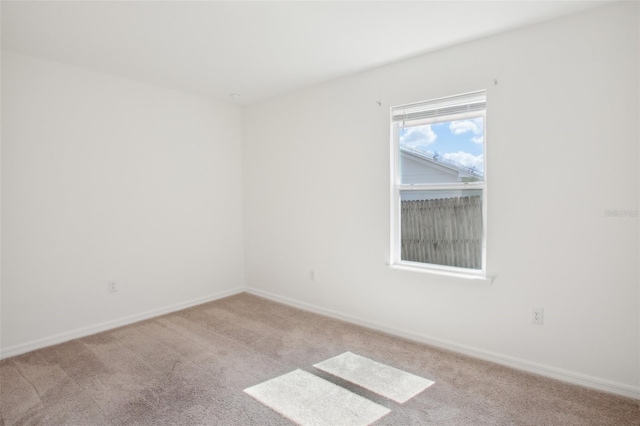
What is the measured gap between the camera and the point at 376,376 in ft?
8.17

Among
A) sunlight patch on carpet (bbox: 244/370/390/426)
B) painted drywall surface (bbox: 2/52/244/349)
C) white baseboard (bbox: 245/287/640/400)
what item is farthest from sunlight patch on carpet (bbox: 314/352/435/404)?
painted drywall surface (bbox: 2/52/244/349)

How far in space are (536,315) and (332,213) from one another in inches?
77.2

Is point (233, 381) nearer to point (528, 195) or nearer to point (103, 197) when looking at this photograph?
point (103, 197)

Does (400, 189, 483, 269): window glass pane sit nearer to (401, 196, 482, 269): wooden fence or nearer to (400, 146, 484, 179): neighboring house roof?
(401, 196, 482, 269): wooden fence

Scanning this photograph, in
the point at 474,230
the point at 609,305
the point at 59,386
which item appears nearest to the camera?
the point at 609,305

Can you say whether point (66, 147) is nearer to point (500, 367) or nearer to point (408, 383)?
point (408, 383)

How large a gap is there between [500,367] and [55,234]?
377cm

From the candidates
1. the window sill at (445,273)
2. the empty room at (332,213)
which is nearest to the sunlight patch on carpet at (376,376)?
the empty room at (332,213)

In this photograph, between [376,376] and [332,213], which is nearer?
[376,376]

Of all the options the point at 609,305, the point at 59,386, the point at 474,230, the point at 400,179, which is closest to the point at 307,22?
the point at 400,179

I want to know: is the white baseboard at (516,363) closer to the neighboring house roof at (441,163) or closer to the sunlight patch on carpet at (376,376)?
the sunlight patch on carpet at (376,376)

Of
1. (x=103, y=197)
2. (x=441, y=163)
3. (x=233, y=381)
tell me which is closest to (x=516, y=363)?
(x=441, y=163)

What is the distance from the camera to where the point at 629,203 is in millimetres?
2180

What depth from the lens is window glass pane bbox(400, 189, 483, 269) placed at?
9.55 ft
